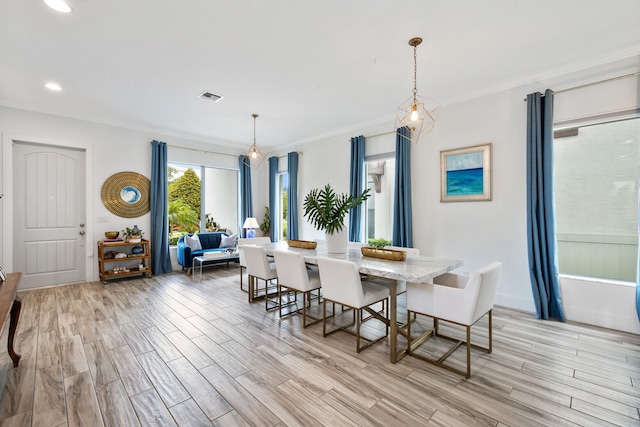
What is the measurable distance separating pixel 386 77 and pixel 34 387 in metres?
4.19

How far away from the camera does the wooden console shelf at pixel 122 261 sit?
188 inches

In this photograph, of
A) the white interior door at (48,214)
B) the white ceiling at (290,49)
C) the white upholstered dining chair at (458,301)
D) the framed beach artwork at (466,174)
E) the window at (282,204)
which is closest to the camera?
the white upholstered dining chair at (458,301)

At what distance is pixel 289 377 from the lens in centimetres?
212

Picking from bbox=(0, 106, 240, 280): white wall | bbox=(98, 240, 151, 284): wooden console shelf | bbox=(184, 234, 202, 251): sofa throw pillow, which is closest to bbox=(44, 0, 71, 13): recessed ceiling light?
bbox=(0, 106, 240, 280): white wall

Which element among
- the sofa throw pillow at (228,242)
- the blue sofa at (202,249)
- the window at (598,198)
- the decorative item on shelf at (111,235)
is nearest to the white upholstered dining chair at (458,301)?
the window at (598,198)

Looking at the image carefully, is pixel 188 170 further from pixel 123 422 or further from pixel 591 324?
pixel 591 324

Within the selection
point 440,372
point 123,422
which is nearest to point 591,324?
point 440,372

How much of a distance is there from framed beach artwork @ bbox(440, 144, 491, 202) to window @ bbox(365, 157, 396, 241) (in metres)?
0.96

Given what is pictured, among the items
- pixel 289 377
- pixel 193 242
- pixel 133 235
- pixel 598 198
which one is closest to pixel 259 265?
pixel 289 377

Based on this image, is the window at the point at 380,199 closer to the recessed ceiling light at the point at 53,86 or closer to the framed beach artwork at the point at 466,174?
the framed beach artwork at the point at 466,174

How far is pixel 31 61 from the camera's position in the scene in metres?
3.03

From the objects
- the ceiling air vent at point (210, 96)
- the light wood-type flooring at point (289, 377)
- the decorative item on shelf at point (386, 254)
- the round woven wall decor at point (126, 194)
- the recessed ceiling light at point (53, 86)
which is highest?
the recessed ceiling light at point (53, 86)

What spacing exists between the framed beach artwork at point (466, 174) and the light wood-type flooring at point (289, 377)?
1532mm

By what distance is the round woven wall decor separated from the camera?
16.6 ft
